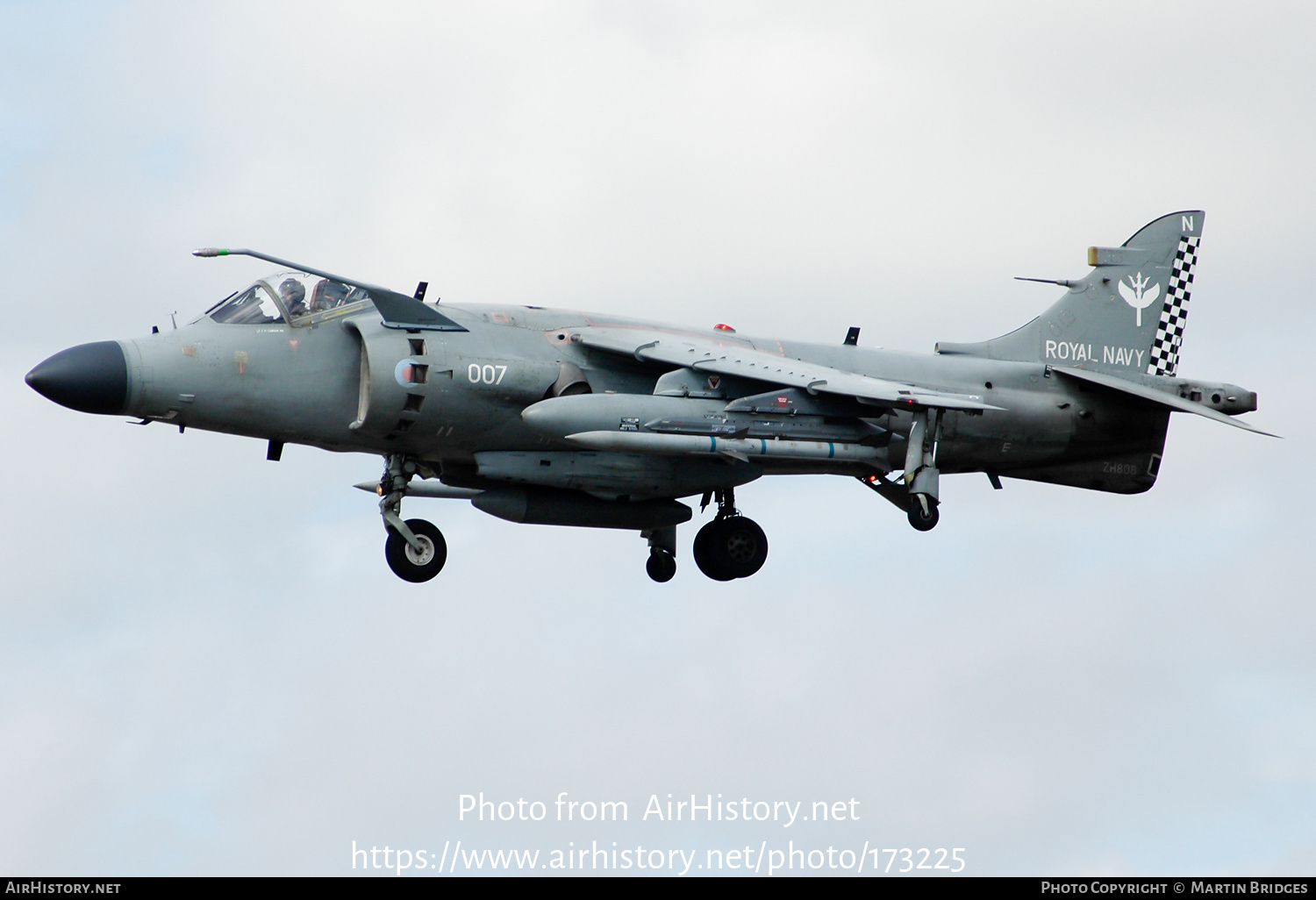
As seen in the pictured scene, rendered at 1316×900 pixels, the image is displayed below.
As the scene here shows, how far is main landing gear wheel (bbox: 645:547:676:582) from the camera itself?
24.5 metres

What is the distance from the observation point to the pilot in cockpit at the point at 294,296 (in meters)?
21.2

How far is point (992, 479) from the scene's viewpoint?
2408 centimetres

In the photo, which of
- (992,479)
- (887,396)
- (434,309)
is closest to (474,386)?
(434,309)

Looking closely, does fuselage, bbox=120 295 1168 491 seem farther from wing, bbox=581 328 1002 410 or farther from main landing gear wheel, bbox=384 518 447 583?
main landing gear wheel, bbox=384 518 447 583

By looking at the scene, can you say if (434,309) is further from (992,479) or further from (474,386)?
(992,479)

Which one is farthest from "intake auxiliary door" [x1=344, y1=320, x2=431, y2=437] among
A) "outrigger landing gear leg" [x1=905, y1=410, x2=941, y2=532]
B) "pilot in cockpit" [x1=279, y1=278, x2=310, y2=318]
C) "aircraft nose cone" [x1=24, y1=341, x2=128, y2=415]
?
"outrigger landing gear leg" [x1=905, y1=410, x2=941, y2=532]

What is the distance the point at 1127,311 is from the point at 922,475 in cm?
530

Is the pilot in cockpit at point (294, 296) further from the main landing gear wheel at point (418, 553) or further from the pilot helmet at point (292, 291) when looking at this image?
the main landing gear wheel at point (418, 553)

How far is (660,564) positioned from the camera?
24.5m

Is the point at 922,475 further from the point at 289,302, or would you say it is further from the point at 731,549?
the point at 289,302

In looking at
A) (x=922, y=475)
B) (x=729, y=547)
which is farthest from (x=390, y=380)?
(x=922, y=475)

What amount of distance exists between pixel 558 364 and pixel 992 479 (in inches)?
225

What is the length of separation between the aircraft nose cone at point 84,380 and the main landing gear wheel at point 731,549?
7009 mm

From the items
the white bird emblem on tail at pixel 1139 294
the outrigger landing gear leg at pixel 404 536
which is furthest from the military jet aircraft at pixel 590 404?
the white bird emblem on tail at pixel 1139 294
